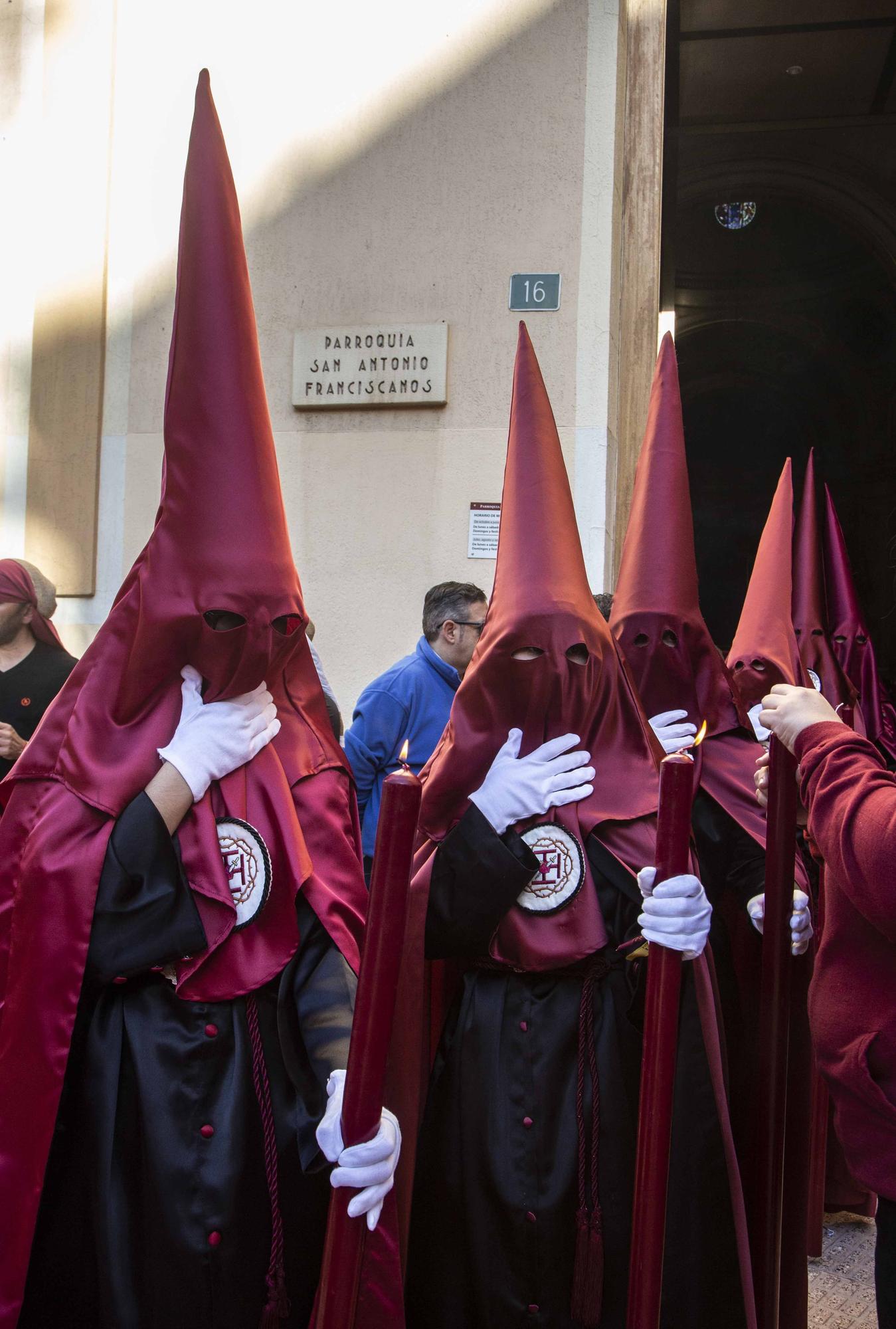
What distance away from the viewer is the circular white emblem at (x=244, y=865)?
1980 mm

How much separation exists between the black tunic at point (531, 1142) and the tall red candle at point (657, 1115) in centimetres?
77

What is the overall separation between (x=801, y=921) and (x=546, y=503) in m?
1.28

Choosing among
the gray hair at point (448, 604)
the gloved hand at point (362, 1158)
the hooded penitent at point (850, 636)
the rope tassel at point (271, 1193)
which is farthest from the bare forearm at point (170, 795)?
Result: the hooded penitent at point (850, 636)

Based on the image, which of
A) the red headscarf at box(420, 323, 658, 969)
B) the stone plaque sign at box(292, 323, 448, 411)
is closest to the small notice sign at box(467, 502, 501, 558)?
the stone plaque sign at box(292, 323, 448, 411)

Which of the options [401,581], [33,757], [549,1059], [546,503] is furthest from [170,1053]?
[401,581]

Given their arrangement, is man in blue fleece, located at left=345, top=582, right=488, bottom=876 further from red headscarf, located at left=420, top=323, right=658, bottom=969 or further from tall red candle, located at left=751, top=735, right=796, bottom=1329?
tall red candle, located at left=751, top=735, right=796, bottom=1329

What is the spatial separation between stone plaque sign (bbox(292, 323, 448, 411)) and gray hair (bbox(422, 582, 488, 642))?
125cm

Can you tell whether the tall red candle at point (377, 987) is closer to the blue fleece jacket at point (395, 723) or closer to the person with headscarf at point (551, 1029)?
the person with headscarf at point (551, 1029)

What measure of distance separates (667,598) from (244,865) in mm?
1704

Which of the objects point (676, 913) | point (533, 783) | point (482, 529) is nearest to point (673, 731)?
point (533, 783)

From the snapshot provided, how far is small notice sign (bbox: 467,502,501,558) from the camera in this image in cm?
553

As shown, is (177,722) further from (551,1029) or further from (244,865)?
(551,1029)

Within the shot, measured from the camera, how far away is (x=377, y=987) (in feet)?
4.00

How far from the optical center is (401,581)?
561cm
